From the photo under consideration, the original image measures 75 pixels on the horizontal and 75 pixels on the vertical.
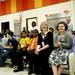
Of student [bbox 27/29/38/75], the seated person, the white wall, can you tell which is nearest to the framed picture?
the white wall

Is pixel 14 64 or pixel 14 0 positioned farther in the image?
pixel 14 0

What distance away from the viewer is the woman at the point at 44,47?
569cm

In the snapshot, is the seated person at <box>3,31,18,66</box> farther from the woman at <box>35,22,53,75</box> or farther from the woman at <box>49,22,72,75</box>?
the woman at <box>49,22,72,75</box>

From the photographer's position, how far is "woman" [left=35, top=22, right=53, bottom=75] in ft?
18.7

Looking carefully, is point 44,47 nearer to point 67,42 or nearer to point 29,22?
point 67,42

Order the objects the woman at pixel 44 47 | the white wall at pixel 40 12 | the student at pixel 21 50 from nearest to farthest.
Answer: the woman at pixel 44 47 → the student at pixel 21 50 → the white wall at pixel 40 12

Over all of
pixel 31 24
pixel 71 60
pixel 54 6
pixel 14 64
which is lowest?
pixel 14 64

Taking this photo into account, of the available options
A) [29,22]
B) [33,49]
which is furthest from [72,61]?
[29,22]

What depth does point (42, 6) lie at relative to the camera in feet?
30.5

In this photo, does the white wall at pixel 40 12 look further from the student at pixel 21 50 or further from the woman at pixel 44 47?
the woman at pixel 44 47

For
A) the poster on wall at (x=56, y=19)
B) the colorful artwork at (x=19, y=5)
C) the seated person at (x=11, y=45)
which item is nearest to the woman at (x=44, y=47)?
the seated person at (x=11, y=45)

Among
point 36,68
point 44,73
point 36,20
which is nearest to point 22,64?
point 36,68

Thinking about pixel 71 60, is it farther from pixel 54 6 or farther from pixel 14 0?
pixel 14 0

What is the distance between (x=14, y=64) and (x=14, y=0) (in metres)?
3.94
